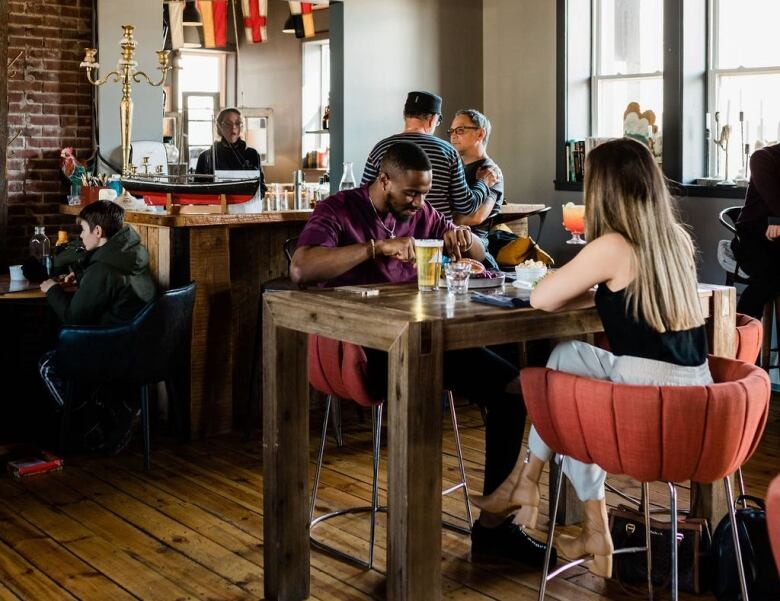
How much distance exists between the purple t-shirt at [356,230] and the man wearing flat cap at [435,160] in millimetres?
1034

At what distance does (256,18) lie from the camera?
11531mm

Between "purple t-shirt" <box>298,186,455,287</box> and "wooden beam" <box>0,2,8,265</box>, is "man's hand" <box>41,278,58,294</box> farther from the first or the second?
"wooden beam" <box>0,2,8,265</box>

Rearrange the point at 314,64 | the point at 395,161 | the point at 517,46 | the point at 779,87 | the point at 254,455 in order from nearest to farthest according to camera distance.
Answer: the point at 395,161 → the point at 254,455 → the point at 779,87 → the point at 517,46 → the point at 314,64

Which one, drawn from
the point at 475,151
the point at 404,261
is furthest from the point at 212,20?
the point at 404,261

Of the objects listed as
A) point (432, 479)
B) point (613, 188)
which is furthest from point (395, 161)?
point (432, 479)

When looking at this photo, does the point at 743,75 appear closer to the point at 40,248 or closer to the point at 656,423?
the point at 40,248

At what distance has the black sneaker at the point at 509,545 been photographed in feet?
11.0

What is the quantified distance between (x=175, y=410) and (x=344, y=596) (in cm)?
196

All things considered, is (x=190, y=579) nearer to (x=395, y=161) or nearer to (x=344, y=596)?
(x=344, y=596)

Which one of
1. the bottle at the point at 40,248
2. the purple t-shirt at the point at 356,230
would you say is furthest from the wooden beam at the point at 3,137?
the purple t-shirt at the point at 356,230

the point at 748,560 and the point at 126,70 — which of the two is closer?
the point at 748,560

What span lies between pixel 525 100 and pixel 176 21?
5.21 meters

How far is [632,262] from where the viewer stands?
8.88ft

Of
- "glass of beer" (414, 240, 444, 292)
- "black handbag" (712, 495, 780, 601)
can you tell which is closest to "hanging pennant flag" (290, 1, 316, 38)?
"glass of beer" (414, 240, 444, 292)
